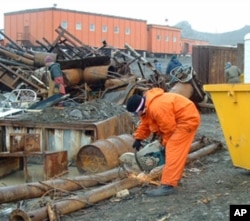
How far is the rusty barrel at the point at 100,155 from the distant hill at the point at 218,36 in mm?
51150

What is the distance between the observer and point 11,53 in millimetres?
15289

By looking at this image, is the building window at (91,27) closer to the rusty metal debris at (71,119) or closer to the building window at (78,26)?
the building window at (78,26)

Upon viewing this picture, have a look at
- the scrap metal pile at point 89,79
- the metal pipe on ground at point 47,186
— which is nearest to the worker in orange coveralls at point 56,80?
the scrap metal pile at point 89,79

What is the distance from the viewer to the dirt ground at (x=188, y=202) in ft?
15.8

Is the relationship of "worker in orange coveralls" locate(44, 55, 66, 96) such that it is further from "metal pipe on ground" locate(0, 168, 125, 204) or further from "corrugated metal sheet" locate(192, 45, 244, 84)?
"corrugated metal sheet" locate(192, 45, 244, 84)

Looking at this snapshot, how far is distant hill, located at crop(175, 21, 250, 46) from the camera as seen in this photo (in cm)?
6078

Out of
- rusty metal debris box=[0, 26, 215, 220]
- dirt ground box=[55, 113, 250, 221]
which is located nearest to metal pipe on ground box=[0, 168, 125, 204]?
rusty metal debris box=[0, 26, 215, 220]

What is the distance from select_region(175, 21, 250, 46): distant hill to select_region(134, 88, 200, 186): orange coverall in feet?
175

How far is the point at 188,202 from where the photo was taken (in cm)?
525

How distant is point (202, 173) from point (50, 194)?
2.22 m

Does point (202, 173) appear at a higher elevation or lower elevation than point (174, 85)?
lower

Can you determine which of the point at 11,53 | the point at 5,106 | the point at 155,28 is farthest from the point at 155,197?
the point at 155,28

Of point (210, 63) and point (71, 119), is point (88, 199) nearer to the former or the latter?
point (71, 119)

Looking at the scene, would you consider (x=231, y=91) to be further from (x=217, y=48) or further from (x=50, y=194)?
(x=217, y=48)
